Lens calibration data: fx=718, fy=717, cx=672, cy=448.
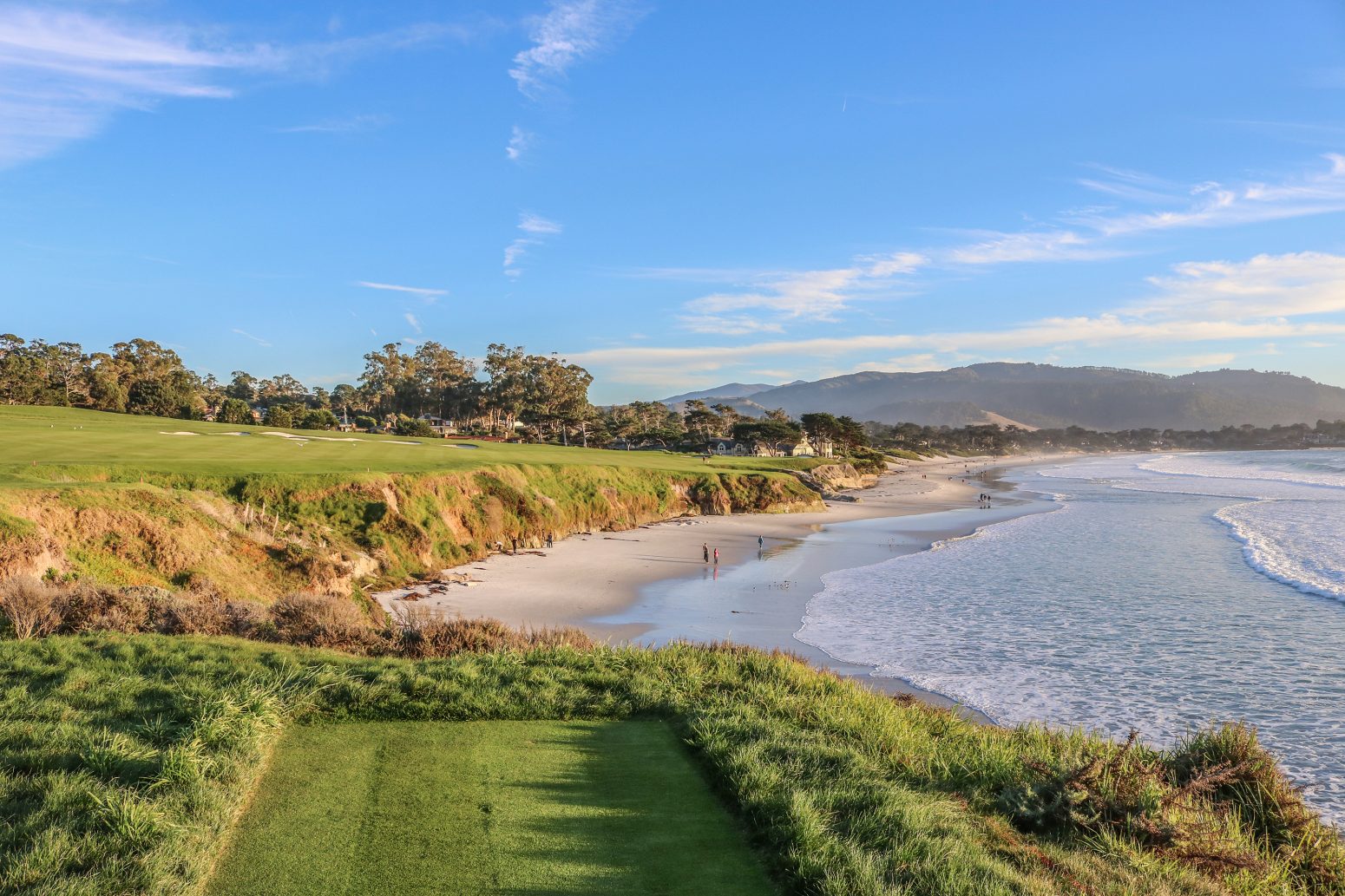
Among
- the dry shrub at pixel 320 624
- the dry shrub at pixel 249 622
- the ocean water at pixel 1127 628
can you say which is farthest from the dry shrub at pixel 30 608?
the ocean water at pixel 1127 628

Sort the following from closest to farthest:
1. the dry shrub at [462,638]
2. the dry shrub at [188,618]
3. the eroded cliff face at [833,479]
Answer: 1. the dry shrub at [462,638]
2. the dry shrub at [188,618]
3. the eroded cliff face at [833,479]

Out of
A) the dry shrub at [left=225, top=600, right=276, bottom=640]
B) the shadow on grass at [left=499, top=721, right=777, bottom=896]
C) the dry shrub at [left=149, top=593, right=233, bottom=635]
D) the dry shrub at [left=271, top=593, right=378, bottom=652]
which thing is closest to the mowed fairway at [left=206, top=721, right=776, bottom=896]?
the shadow on grass at [left=499, top=721, right=777, bottom=896]

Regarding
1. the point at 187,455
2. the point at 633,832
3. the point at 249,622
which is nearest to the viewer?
the point at 633,832

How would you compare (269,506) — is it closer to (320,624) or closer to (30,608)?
(30,608)

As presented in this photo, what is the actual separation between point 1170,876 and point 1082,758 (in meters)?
2.41

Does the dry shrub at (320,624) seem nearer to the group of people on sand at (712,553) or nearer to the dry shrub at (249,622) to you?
the dry shrub at (249,622)

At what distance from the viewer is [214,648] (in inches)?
436

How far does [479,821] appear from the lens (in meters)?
6.24

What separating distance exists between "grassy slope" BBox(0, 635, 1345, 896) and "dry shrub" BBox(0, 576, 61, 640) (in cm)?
105

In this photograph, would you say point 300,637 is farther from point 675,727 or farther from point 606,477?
point 606,477

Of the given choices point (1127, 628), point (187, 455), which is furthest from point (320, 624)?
point (187, 455)

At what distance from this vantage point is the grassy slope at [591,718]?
5.61 m

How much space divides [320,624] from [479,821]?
27.4 feet

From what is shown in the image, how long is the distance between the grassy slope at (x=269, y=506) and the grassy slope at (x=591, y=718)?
26.8 ft
